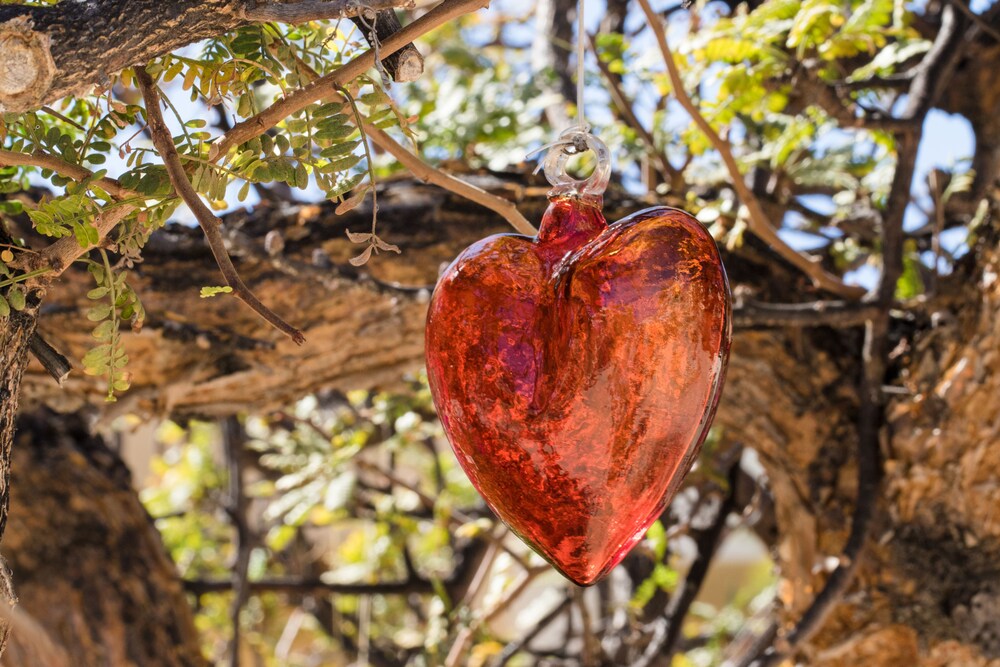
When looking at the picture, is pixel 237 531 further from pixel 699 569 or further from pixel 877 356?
pixel 877 356

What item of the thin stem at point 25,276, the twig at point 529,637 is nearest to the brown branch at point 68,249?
the thin stem at point 25,276

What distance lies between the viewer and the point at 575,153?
36.9 inches

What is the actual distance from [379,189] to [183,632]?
101cm

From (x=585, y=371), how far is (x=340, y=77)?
294 mm

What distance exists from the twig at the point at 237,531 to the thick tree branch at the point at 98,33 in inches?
64.0

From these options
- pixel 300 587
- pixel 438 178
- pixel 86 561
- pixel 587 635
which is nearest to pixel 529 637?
pixel 587 635

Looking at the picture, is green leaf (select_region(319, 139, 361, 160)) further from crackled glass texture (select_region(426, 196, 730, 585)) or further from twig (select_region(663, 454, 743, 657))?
twig (select_region(663, 454, 743, 657))

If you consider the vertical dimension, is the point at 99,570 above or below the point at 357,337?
below

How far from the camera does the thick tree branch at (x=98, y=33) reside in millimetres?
679

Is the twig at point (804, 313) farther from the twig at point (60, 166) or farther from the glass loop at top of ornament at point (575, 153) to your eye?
the twig at point (60, 166)

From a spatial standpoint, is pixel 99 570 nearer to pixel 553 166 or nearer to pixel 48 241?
pixel 48 241

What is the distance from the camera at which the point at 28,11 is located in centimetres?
70

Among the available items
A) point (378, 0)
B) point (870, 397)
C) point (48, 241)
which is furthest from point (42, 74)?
point (870, 397)

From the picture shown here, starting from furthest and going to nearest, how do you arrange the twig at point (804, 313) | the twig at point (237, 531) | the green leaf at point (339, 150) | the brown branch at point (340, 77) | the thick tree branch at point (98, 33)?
1. the twig at point (237, 531)
2. the twig at point (804, 313)
3. the green leaf at point (339, 150)
4. the brown branch at point (340, 77)
5. the thick tree branch at point (98, 33)
